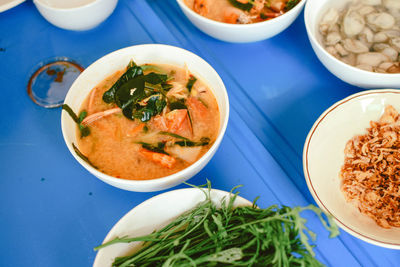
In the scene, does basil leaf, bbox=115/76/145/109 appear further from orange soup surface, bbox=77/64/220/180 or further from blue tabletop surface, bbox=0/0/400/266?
blue tabletop surface, bbox=0/0/400/266

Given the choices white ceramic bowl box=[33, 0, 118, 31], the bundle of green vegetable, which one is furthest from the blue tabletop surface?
the bundle of green vegetable

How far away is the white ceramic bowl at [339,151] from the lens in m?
0.93

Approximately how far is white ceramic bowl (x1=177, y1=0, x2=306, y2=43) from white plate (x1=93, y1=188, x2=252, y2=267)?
0.60 metres

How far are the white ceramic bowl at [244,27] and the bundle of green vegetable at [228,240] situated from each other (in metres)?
0.61

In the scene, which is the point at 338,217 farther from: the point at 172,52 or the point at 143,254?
the point at 172,52

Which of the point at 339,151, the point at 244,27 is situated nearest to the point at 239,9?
the point at 244,27

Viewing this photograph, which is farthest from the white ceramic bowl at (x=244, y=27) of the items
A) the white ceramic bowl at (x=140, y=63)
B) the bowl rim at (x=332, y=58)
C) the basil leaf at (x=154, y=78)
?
the basil leaf at (x=154, y=78)

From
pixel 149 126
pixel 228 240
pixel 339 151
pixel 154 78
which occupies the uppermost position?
pixel 154 78

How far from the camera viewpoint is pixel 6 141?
122 cm

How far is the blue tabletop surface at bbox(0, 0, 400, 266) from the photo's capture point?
1060mm

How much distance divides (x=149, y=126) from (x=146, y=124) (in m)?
0.01

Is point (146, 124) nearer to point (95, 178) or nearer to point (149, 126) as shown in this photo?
point (149, 126)

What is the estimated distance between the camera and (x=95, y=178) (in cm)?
114

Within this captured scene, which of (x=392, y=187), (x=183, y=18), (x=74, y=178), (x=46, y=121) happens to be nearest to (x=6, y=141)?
(x=46, y=121)
